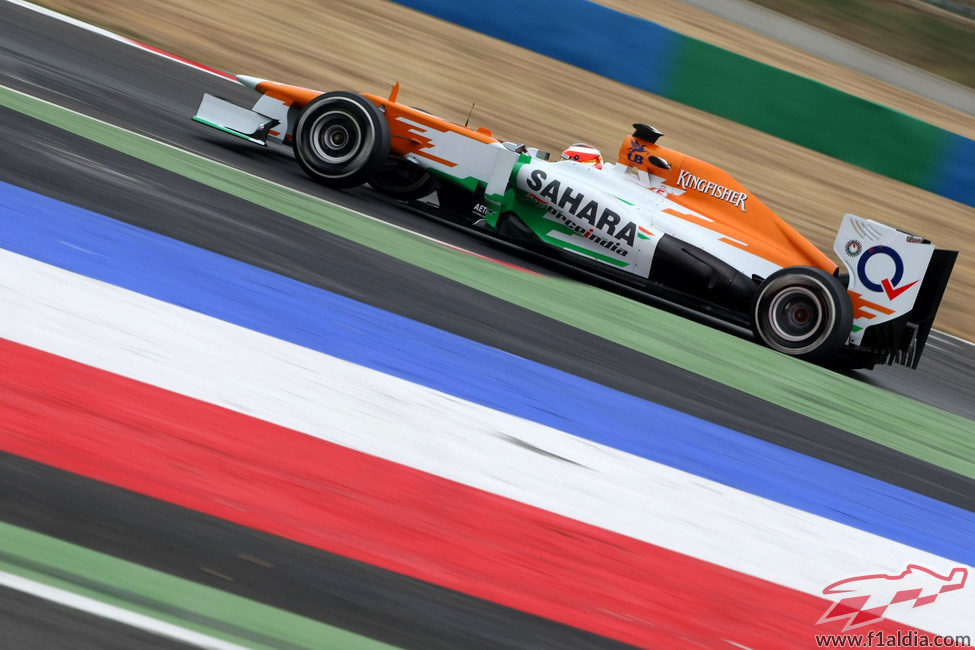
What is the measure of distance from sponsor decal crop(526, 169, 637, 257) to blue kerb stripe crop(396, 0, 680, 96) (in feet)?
24.7

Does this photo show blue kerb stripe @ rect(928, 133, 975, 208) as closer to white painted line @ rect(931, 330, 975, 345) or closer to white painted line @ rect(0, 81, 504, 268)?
white painted line @ rect(931, 330, 975, 345)

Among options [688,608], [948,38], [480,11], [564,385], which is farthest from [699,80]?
[948,38]

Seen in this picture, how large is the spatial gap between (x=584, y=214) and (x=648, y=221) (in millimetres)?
437

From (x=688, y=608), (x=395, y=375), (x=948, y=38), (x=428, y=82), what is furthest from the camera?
(x=948, y=38)

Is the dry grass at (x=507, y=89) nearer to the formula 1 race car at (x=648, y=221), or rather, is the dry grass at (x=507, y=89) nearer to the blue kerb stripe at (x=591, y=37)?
the blue kerb stripe at (x=591, y=37)

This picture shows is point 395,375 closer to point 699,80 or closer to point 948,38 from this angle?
point 699,80

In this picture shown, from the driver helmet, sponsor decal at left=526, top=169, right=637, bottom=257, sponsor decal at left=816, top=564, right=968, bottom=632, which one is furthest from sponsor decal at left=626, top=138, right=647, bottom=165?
sponsor decal at left=816, top=564, right=968, bottom=632

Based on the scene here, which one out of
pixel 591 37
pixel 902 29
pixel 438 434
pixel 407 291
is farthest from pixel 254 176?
pixel 902 29

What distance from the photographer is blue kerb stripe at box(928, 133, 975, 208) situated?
1432 cm

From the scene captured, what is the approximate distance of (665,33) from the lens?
1454cm

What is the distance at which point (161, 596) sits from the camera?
8.21 ft

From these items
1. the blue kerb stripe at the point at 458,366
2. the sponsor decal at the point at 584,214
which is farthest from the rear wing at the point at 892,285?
the blue kerb stripe at the point at 458,366

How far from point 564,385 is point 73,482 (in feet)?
8.59

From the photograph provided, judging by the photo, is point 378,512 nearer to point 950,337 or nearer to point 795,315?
point 795,315
